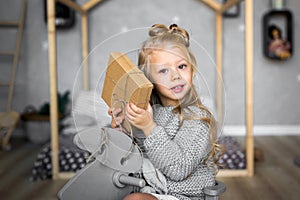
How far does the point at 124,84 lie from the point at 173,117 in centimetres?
19

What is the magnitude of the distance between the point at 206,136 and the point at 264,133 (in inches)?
97.1

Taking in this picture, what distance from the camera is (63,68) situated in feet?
10.8

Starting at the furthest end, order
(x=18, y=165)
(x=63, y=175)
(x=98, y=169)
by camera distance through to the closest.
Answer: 1. (x=18, y=165)
2. (x=63, y=175)
3. (x=98, y=169)

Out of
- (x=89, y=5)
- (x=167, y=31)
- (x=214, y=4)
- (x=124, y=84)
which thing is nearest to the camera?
(x=124, y=84)

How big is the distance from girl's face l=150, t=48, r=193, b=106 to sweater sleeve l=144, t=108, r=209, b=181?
100 millimetres

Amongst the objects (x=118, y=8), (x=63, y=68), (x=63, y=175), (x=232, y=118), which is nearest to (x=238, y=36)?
(x=232, y=118)

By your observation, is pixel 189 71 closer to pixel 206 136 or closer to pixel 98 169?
pixel 206 136

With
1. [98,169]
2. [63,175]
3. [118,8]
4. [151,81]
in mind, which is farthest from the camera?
[118,8]

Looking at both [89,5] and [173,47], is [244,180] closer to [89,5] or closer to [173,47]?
[173,47]

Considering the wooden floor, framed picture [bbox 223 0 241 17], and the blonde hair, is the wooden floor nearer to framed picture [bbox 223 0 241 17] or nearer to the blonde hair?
the blonde hair

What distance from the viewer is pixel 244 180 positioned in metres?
2.14

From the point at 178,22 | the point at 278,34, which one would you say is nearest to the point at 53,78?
the point at 178,22

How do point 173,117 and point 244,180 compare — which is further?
point 244,180

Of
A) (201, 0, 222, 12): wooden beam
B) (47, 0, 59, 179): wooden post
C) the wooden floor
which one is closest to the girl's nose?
the wooden floor
